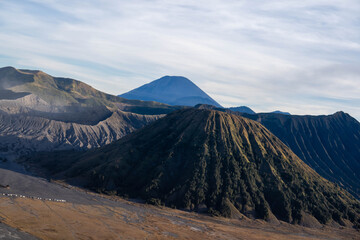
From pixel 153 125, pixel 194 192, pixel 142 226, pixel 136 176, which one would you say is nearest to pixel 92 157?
pixel 136 176

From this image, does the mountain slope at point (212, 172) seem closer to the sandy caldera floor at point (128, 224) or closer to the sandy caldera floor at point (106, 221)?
the sandy caldera floor at point (106, 221)

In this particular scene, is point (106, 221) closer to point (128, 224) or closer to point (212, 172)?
point (128, 224)

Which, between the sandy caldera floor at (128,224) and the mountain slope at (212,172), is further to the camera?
the mountain slope at (212,172)

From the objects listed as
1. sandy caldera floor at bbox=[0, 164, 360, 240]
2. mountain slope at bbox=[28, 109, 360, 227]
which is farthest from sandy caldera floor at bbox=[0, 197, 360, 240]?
mountain slope at bbox=[28, 109, 360, 227]

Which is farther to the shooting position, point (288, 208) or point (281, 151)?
point (281, 151)

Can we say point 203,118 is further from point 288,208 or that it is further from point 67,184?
point 67,184

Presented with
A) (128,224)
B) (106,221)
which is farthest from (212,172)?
(106,221)

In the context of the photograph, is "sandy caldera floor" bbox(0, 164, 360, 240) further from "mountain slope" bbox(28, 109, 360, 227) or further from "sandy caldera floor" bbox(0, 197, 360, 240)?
"mountain slope" bbox(28, 109, 360, 227)

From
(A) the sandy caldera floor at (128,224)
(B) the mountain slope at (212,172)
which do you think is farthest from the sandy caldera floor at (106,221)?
(B) the mountain slope at (212,172)

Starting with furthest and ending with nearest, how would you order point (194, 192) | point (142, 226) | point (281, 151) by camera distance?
1. point (281, 151)
2. point (194, 192)
3. point (142, 226)
